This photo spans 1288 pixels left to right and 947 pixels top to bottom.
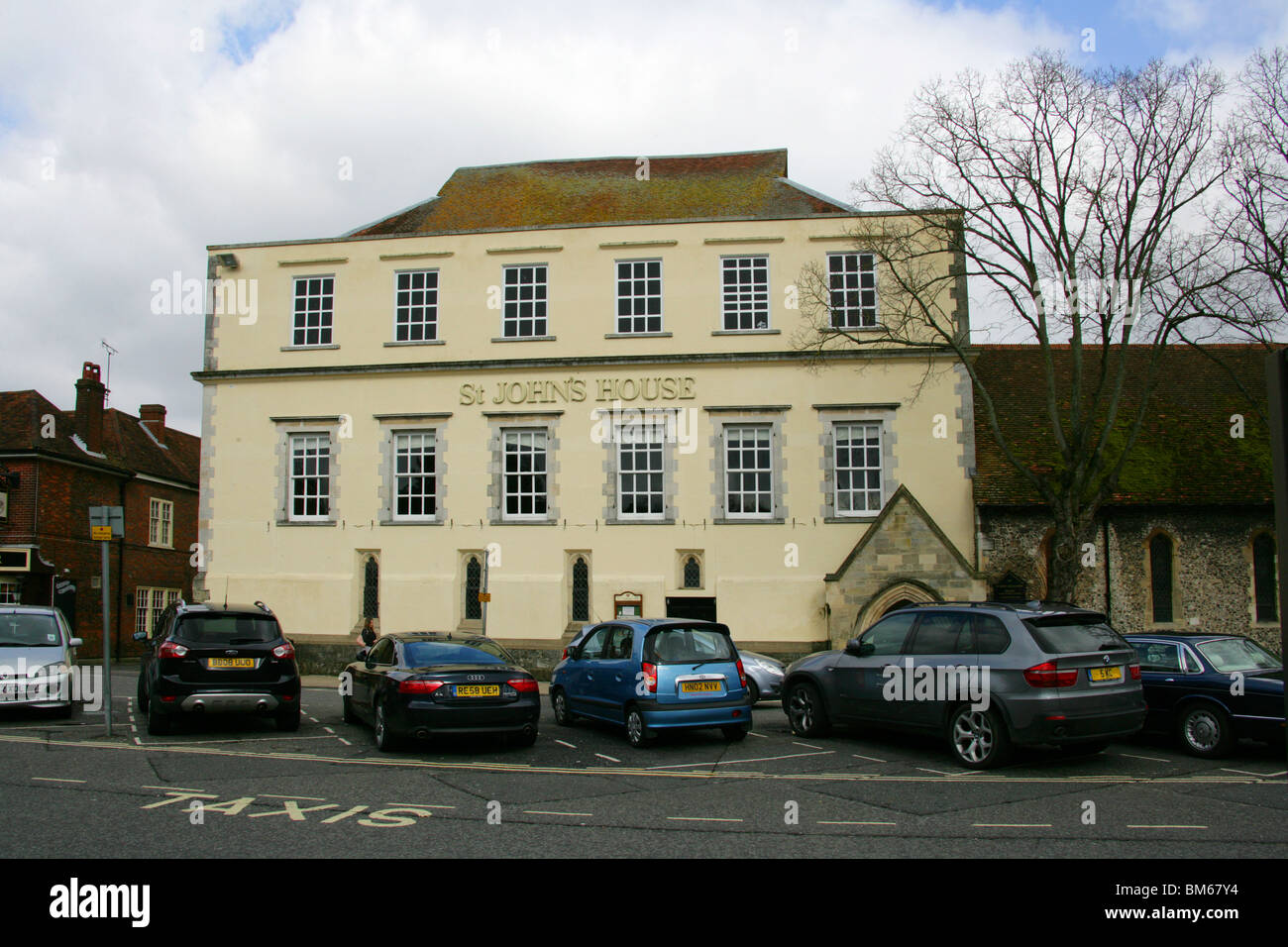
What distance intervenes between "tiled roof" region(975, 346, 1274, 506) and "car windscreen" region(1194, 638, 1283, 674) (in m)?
11.7

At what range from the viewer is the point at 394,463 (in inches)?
1058

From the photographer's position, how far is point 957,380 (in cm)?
2527

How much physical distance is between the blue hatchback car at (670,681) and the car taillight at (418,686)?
2.61 meters

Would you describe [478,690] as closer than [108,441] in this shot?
Yes

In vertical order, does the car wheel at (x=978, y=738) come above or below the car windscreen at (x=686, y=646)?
below

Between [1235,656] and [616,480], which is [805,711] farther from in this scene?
[616,480]

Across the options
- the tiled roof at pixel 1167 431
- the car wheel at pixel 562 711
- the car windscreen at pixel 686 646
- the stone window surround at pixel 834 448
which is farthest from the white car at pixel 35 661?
the tiled roof at pixel 1167 431

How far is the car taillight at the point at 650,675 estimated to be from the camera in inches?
504

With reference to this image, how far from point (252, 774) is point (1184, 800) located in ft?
30.5

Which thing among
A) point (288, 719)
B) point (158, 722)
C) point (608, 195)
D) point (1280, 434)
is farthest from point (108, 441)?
point (1280, 434)

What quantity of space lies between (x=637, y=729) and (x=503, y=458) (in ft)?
46.8

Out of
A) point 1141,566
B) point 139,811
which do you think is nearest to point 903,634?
point 139,811

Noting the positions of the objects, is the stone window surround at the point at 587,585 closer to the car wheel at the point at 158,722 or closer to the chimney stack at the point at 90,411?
the car wheel at the point at 158,722

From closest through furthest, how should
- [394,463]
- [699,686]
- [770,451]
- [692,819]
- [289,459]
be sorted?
[692,819]
[699,686]
[770,451]
[394,463]
[289,459]
